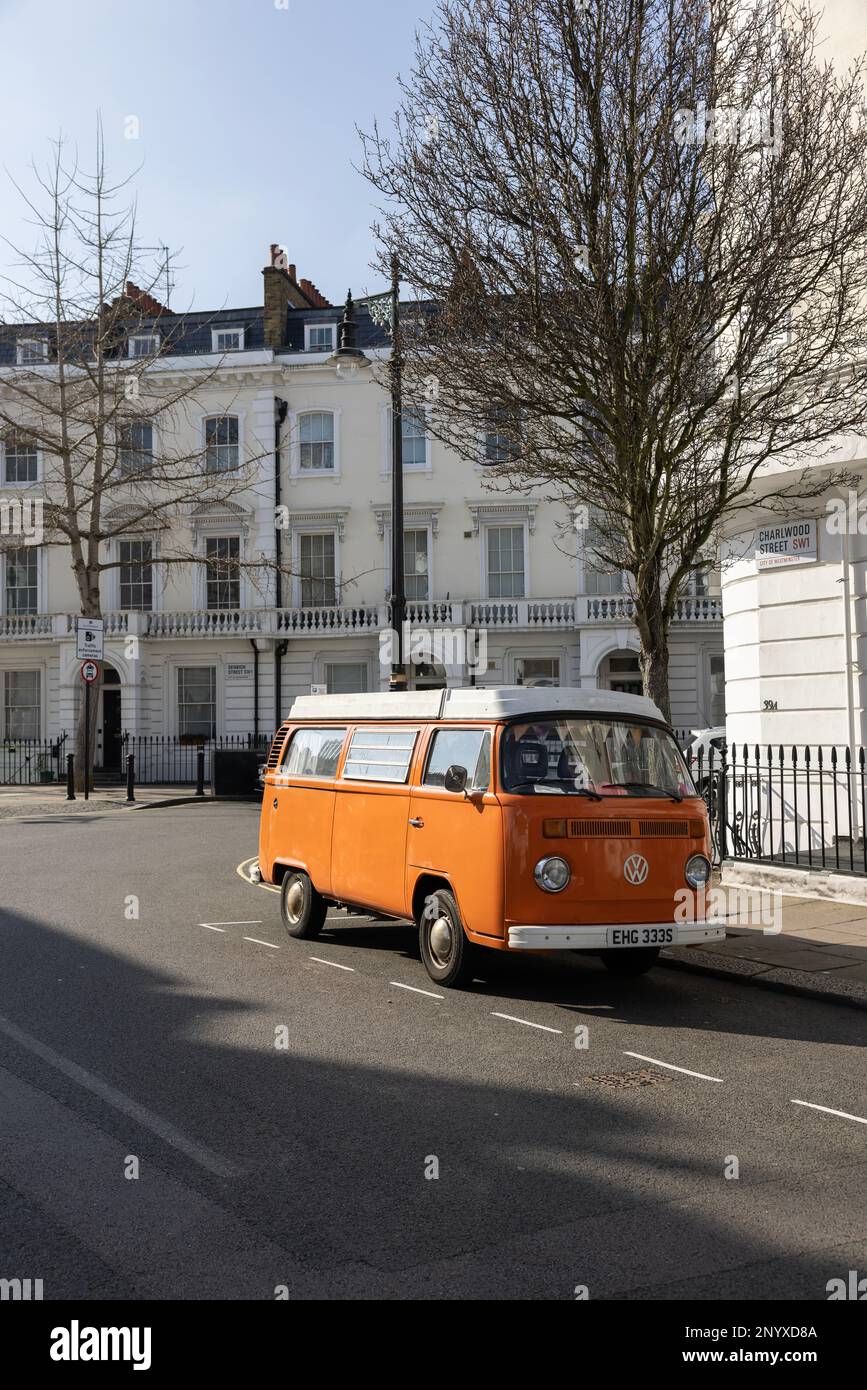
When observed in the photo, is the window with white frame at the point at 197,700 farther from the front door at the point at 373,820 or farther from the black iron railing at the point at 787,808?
the front door at the point at 373,820

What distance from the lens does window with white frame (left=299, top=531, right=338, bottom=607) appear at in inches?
1483

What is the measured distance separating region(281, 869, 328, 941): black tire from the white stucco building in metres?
24.6

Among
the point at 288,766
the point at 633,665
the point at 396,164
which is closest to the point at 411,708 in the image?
the point at 288,766

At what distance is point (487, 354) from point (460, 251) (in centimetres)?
93

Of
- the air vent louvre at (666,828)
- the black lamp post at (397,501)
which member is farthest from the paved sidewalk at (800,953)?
the black lamp post at (397,501)

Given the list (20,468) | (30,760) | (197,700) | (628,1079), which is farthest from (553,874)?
(20,468)

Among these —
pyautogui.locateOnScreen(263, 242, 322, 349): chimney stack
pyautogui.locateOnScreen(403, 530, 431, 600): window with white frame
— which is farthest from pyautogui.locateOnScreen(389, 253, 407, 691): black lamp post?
pyautogui.locateOnScreen(263, 242, 322, 349): chimney stack

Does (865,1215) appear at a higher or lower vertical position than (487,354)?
lower

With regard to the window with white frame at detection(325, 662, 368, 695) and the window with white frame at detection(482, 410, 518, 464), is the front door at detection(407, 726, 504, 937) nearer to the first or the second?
the window with white frame at detection(482, 410, 518, 464)

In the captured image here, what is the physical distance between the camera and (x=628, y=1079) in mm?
6422

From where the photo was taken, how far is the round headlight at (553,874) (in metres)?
8.05

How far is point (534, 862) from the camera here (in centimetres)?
807

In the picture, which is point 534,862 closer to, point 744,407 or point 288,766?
point 288,766

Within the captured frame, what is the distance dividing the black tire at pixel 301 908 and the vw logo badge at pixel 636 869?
3275mm
